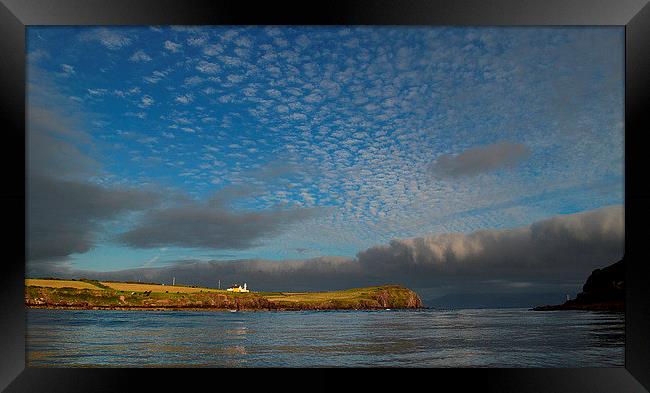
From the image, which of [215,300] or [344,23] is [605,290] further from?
[344,23]

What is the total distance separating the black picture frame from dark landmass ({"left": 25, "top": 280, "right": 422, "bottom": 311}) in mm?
39171

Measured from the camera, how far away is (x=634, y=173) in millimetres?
5004

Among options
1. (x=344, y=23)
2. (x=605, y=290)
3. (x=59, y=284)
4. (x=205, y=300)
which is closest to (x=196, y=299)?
(x=205, y=300)

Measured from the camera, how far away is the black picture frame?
490cm

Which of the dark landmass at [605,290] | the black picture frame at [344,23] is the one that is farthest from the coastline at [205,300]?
the black picture frame at [344,23]

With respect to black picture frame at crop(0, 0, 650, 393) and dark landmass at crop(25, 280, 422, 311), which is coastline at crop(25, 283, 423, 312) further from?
black picture frame at crop(0, 0, 650, 393)

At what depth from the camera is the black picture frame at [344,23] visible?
16.1ft

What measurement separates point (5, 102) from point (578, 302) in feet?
165

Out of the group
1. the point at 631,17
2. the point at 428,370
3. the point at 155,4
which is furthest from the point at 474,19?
the point at 428,370

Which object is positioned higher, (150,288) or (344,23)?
(344,23)

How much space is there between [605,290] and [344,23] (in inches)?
1717

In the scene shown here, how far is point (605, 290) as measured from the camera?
134 ft

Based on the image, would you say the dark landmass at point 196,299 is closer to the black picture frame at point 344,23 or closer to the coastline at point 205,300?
the coastline at point 205,300

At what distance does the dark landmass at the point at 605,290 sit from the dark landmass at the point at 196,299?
85.1 feet
